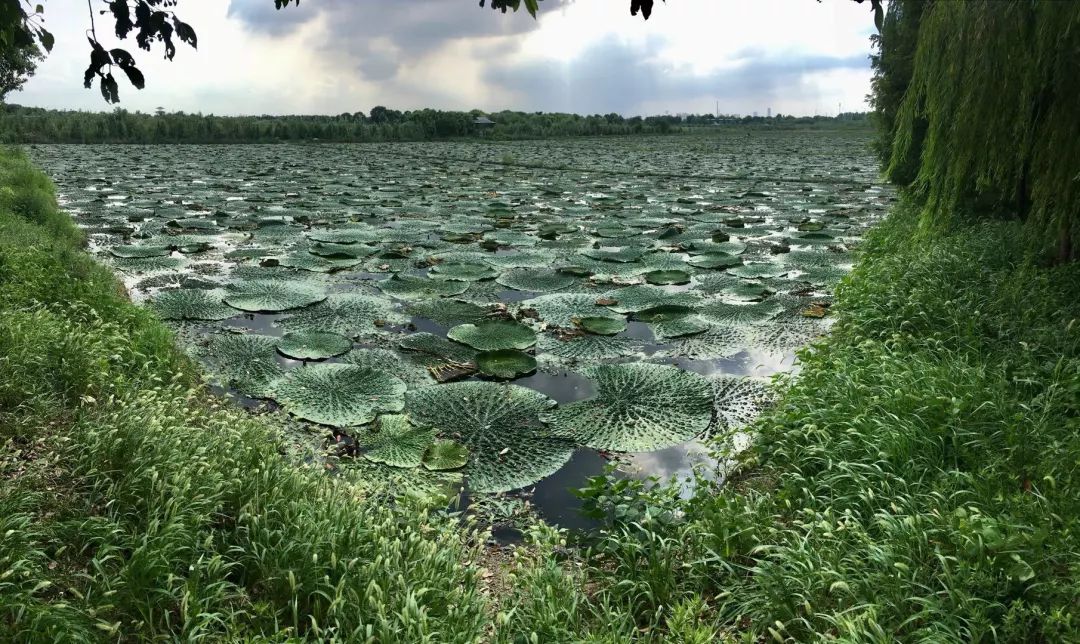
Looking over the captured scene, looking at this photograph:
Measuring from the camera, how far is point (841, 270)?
7.46m

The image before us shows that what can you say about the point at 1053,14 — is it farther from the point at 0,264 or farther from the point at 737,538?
the point at 0,264

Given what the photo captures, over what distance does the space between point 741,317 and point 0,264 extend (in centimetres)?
569

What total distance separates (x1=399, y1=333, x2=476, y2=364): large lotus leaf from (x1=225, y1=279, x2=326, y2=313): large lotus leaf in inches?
56.6

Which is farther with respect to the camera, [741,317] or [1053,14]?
[741,317]

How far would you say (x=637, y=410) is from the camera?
4012mm

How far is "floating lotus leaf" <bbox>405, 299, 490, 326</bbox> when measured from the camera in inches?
221

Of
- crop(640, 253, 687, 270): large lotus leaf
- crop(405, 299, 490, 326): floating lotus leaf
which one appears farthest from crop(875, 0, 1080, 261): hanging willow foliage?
crop(405, 299, 490, 326): floating lotus leaf

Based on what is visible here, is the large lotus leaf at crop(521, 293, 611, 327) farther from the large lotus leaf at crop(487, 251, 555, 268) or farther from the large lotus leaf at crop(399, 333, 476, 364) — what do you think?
the large lotus leaf at crop(487, 251, 555, 268)

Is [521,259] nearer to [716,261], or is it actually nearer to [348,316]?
[716,261]

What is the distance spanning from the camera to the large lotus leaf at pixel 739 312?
5.70m

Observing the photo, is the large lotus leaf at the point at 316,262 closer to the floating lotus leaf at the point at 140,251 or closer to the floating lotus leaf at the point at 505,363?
the floating lotus leaf at the point at 140,251

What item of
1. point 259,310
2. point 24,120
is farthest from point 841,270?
point 24,120

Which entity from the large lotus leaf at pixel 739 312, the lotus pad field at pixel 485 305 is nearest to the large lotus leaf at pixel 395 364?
the lotus pad field at pixel 485 305

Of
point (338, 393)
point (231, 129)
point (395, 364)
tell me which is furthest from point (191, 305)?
point (231, 129)
